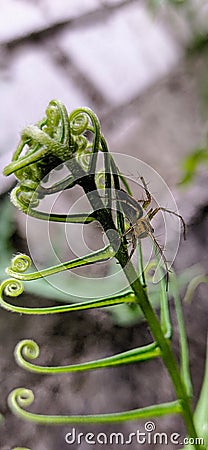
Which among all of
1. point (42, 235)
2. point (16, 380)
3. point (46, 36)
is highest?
point (46, 36)

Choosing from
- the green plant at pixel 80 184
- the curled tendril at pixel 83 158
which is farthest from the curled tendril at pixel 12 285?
the curled tendril at pixel 83 158

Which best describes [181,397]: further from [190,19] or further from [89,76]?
[190,19]

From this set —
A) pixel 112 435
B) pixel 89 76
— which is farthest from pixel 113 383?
pixel 89 76

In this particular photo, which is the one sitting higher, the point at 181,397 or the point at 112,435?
the point at 181,397
